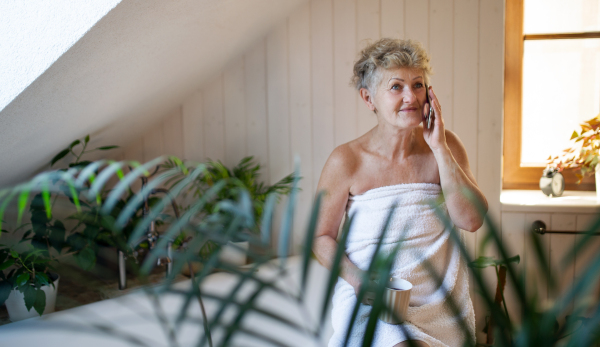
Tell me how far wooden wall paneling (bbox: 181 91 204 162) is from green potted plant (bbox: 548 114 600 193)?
183cm

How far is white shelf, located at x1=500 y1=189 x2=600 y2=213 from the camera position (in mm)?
2139

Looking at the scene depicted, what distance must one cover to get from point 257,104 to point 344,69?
507mm

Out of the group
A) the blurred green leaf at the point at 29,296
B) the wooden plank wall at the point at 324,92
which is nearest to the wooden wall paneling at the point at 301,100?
the wooden plank wall at the point at 324,92

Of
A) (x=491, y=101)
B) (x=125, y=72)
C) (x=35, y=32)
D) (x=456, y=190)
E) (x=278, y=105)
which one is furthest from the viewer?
(x=278, y=105)

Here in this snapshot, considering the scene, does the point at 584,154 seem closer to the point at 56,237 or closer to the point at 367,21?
the point at 367,21

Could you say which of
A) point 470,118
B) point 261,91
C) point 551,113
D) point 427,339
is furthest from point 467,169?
point 261,91

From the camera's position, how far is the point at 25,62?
1393mm

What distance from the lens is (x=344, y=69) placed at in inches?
96.8

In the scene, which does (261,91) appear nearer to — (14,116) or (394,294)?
(14,116)

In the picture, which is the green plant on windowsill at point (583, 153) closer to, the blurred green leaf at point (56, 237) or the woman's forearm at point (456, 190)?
the woman's forearm at point (456, 190)

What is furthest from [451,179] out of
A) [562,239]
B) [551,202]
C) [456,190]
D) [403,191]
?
[562,239]

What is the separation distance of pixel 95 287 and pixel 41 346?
572 mm

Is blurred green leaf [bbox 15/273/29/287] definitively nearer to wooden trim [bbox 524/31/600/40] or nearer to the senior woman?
the senior woman

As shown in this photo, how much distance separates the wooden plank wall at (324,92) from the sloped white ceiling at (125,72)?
15 cm
